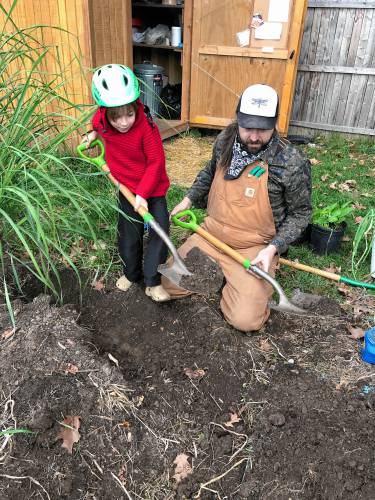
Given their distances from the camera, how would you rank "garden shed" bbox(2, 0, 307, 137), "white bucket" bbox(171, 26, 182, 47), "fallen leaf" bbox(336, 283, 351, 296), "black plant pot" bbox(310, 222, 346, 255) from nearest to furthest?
"fallen leaf" bbox(336, 283, 351, 296)
"black plant pot" bbox(310, 222, 346, 255)
"garden shed" bbox(2, 0, 307, 137)
"white bucket" bbox(171, 26, 182, 47)

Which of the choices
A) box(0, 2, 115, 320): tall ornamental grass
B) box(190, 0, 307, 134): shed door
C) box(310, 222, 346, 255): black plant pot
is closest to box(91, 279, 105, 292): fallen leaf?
box(0, 2, 115, 320): tall ornamental grass

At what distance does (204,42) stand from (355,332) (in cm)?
496

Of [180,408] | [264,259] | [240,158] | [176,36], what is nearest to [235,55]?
[176,36]

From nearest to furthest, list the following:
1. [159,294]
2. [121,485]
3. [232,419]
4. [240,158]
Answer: [121,485], [232,419], [240,158], [159,294]

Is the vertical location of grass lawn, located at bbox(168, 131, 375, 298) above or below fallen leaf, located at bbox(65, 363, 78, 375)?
below

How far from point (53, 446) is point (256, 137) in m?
1.90

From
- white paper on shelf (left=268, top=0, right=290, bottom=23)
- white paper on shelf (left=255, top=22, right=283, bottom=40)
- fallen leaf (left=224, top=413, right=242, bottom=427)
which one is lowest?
fallen leaf (left=224, top=413, right=242, bottom=427)

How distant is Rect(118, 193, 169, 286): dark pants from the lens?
2775 millimetres

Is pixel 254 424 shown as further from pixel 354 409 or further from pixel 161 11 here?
pixel 161 11

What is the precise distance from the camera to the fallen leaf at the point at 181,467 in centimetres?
193

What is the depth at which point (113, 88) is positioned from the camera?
7.37ft

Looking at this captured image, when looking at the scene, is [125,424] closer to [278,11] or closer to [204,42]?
[278,11]

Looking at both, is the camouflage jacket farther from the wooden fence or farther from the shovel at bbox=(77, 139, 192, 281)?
the wooden fence

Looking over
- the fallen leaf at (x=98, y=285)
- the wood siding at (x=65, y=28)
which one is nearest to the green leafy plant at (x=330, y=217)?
the fallen leaf at (x=98, y=285)
